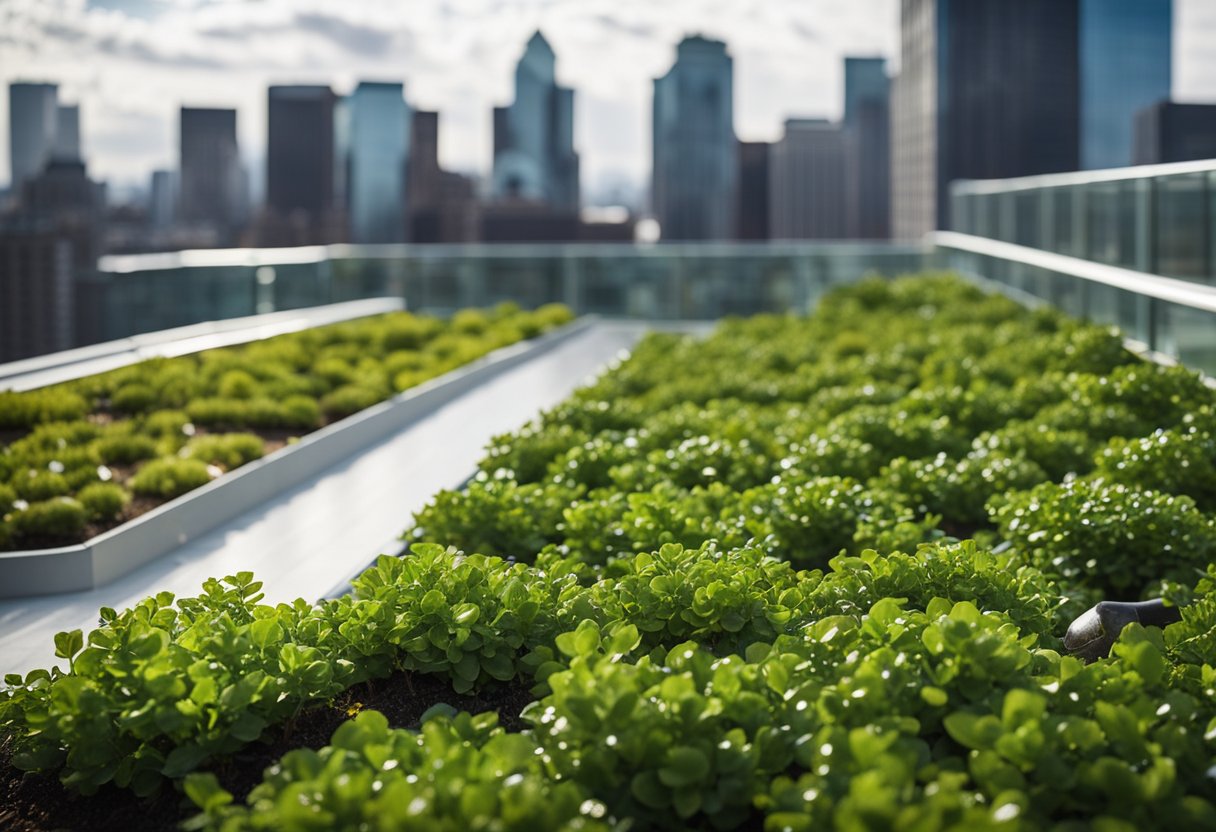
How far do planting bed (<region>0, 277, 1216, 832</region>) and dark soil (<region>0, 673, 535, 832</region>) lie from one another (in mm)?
13

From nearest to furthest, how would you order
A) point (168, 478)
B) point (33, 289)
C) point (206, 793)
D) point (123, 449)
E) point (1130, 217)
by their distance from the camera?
1. point (206, 793)
2. point (168, 478)
3. point (123, 449)
4. point (1130, 217)
5. point (33, 289)

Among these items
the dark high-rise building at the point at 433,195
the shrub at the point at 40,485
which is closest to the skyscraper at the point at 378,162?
the dark high-rise building at the point at 433,195

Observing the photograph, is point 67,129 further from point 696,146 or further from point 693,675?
point 693,675

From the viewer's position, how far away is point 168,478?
7043 millimetres

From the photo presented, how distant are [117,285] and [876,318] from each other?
30.2 feet

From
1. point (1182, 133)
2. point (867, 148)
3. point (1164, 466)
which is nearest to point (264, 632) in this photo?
point (1164, 466)

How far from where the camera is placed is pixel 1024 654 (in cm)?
301

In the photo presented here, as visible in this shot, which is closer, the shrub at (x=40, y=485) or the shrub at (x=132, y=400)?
the shrub at (x=40, y=485)

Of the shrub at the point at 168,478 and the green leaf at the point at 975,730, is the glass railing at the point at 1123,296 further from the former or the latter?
the shrub at the point at 168,478

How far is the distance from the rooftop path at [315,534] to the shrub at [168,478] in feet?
1.11

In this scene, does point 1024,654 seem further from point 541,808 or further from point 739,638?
point 541,808

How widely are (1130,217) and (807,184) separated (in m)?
139

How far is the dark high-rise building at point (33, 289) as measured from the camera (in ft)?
342

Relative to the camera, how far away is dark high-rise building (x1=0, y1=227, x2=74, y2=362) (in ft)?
342
